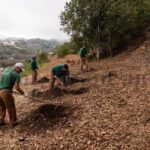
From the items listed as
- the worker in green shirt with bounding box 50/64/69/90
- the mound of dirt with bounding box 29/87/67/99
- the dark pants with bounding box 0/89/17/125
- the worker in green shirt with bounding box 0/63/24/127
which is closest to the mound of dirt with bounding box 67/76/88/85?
the worker in green shirt with bounding box 50/64/69/90

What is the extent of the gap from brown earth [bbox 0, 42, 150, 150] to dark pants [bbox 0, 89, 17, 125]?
306 millimetres

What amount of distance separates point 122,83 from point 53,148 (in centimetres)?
614

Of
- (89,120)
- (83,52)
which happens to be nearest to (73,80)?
(83,52)

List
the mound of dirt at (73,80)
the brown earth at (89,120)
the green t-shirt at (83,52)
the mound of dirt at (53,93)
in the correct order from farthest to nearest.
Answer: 1. the green t-shirt at (83,52)
2. the mound of dirt at (73,80)
3. the mound of dirt at (53,93)
4. the brown earth at (89,120)

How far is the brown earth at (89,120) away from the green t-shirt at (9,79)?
4.05 ft

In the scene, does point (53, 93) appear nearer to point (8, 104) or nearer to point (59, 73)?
point (59, 73)

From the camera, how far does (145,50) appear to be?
23.1 metres

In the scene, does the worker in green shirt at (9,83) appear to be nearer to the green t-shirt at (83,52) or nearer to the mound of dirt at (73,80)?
the mound of dirt at (73,80)

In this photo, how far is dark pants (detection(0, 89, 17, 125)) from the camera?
11000 mm

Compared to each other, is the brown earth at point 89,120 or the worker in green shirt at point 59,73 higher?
the worker in green shirt at point 59,73

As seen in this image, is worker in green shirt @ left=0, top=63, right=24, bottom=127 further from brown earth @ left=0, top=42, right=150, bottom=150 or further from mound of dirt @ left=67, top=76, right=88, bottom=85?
mound of dirt @ left=67, top=76, right=88, bottom=85

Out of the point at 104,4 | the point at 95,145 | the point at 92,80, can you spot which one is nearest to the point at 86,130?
the point at 95,145

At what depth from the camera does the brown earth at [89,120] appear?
908cm

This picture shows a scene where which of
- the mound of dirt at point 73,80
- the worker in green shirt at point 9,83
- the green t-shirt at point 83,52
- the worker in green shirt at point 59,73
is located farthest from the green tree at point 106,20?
the worker in green shirt at point 9,83
